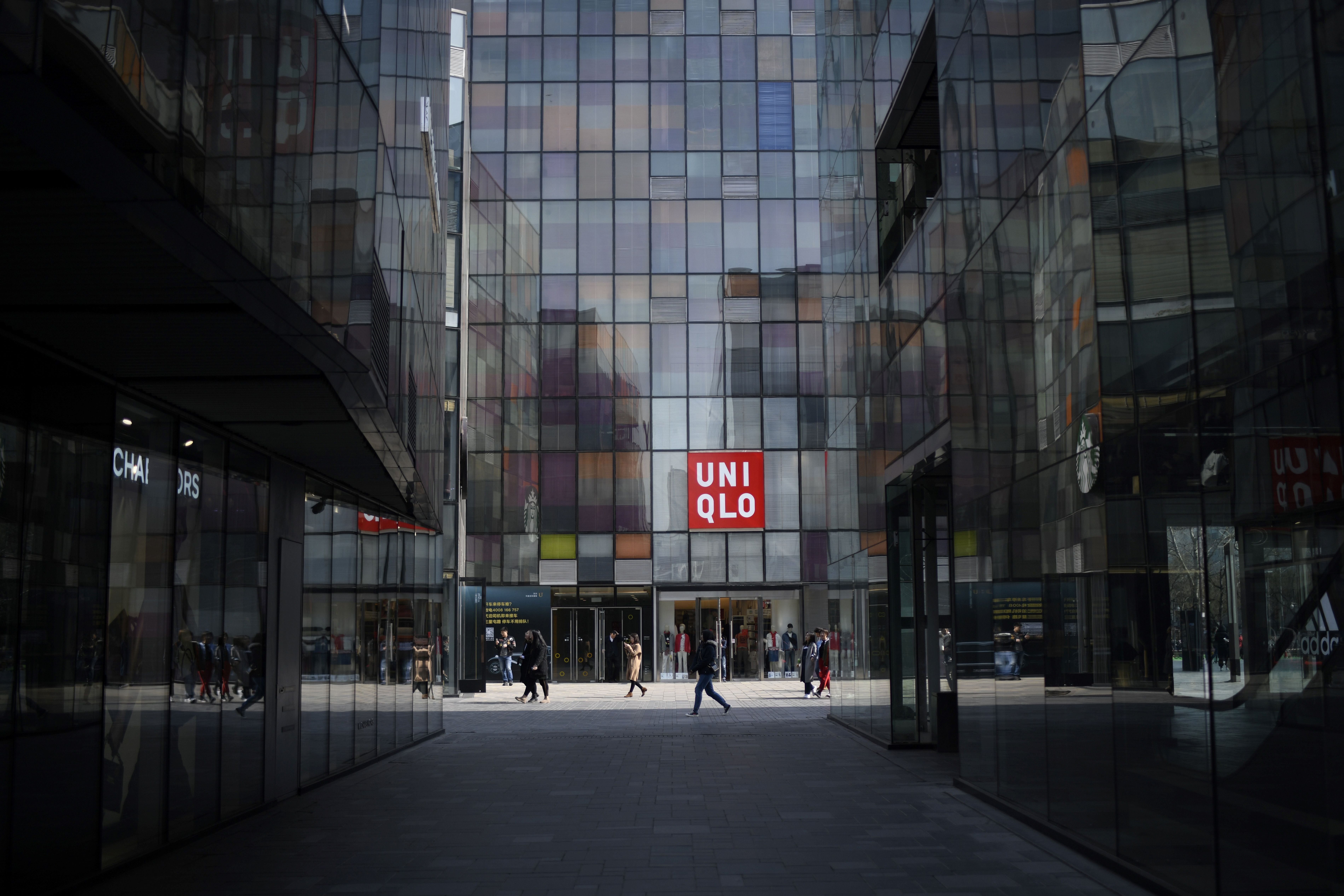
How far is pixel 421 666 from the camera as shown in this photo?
2070cm

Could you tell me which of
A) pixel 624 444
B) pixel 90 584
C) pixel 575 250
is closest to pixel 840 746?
pixel 90 584

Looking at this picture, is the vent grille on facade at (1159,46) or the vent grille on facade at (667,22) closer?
the vent grille on facade at (1159,46)

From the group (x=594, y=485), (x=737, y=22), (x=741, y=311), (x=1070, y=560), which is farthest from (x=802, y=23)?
(x=1070, y=560)

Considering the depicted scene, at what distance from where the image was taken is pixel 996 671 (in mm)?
12062

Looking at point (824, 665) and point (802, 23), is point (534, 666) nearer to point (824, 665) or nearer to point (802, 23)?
point (824, 665)

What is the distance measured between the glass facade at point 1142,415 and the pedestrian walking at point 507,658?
79.3 ft

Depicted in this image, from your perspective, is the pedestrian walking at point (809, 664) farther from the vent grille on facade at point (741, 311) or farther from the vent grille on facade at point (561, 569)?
the vent grille on facade at point (741, 311)

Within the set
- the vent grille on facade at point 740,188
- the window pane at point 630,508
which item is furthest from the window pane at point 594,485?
the vent grille on facade at point 740,188

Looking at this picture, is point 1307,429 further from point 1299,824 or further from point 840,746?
point 840,746

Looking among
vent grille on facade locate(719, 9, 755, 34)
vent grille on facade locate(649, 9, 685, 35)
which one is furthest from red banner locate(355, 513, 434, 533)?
vent grille on facade locate(719, 9, 755, 34)

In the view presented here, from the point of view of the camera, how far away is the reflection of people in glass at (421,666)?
1998 cm

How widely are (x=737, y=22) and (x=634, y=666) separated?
24207mm

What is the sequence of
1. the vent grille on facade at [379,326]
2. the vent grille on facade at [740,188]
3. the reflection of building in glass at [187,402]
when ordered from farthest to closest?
the vent grille on facade at [740,188]
the vent grille on facade at [379,326]
the reflection of building in glass at [187,402]

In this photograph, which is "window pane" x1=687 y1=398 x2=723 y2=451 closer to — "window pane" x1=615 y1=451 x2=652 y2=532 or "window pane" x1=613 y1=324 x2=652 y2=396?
"window pane" x1=613 y1=324 x2=652 y2=396
